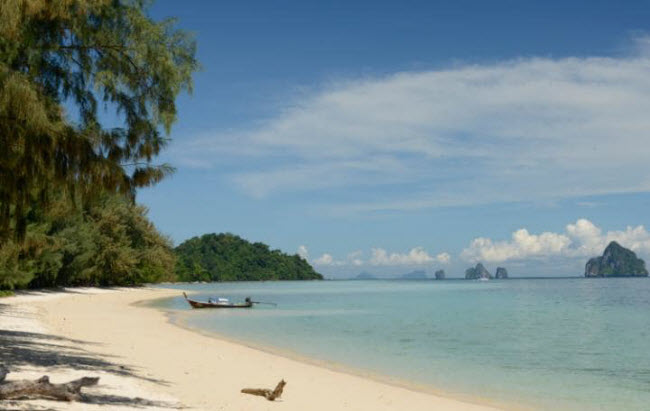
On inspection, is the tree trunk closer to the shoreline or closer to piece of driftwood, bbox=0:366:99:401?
piece of driftwood, bbox=0:366:99:401

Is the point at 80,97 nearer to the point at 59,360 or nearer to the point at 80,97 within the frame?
the point at 80,97

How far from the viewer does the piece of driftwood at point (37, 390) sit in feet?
28.3

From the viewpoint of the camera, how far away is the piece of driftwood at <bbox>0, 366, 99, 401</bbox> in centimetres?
862

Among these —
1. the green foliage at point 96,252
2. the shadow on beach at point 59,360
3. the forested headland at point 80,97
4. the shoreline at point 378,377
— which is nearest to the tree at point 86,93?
the forested headland at point 80,97

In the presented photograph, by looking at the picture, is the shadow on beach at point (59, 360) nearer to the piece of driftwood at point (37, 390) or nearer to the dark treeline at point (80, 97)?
the piece of driftwood at point (37, 390)

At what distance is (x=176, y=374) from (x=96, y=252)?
57950mm

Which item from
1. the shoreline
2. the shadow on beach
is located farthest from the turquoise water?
the shadow on beach

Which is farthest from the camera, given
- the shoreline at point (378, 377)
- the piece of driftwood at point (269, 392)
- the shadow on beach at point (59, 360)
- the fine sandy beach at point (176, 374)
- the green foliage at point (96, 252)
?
the green foliage at point (96, 252)

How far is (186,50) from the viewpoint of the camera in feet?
37.6

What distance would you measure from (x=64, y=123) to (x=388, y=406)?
28.0ft

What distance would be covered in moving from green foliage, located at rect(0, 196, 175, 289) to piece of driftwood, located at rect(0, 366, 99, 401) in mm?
31257

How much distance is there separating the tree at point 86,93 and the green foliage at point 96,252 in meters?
29.5

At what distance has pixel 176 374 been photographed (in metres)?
14.2

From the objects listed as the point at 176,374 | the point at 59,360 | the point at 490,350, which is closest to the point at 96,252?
the point at 490,350
